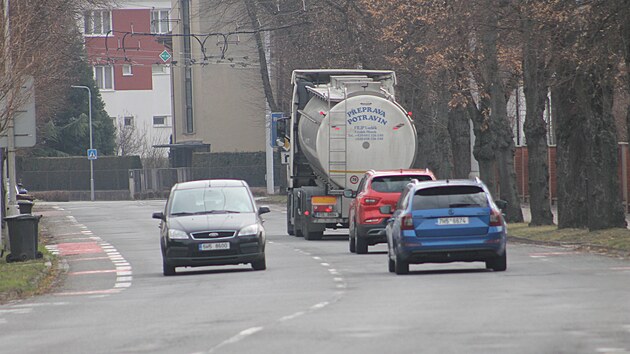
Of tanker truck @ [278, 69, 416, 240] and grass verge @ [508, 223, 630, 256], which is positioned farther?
tanker truck @ [278, 69, 416, 240]

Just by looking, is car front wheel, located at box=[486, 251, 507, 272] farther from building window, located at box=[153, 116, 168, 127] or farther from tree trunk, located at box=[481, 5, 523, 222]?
building window, located at box=[153, 116, 168, 127]

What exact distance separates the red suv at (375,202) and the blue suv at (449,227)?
6.75m

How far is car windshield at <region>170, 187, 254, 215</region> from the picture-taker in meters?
26.6

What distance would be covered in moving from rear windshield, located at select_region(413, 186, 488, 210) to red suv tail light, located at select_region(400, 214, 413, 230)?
191 millimetres

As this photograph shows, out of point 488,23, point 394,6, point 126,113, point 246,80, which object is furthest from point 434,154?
point 126,113

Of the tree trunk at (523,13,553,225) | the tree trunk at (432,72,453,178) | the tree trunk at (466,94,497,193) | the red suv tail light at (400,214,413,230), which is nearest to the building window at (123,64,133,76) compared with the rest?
the tree trunk at (432,72,453,178)

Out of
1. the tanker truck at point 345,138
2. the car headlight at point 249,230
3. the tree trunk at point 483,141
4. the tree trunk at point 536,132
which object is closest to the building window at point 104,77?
the tree trunk at point 483,141

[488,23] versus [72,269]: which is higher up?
[488,23]

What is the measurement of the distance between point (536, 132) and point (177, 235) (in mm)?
15354

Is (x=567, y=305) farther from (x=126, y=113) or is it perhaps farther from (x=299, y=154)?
(x=126, y=113)

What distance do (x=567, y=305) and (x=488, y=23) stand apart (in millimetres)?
17546

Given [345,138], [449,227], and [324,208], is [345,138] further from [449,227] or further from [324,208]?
[449,227]

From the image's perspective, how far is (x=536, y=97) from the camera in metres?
37.6

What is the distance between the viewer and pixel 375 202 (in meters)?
30.9
